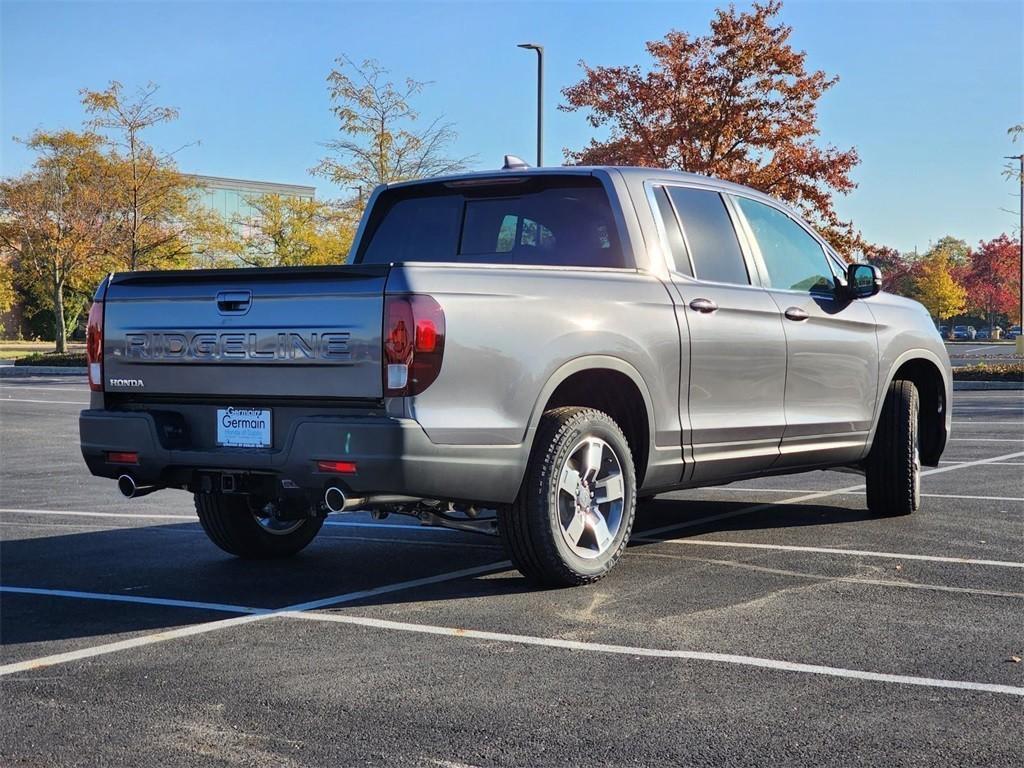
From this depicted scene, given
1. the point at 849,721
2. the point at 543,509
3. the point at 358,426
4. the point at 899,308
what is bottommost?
the point at 849,721

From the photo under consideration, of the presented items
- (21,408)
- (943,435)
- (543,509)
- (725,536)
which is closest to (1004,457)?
(943,435)

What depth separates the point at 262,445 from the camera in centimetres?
554

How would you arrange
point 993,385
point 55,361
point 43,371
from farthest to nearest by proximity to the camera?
point 55,361
point 43,371
point 993,385

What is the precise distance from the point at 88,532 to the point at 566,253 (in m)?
3.57

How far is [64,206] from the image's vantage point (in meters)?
46.8

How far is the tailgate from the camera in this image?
5.29m

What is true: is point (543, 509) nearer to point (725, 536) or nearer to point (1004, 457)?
point (725, 536)

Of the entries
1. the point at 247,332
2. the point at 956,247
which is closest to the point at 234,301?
the point at 247,332

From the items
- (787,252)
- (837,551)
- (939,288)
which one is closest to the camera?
(837,551)

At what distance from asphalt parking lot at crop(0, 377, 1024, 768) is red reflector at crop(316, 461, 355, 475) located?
637 mm

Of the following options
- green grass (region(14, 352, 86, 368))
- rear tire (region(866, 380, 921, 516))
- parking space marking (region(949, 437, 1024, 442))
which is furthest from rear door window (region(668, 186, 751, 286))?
green grass (region(14, 352, 86, 368))

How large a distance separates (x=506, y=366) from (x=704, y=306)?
5.18 feet

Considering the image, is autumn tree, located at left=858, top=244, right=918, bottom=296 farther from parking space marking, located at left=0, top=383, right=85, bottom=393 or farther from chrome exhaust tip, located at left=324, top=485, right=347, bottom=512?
parking space marking, located at left=0, top=383, right=85, bottom=393

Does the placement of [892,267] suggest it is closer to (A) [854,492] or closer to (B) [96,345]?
(A) [854,492]
